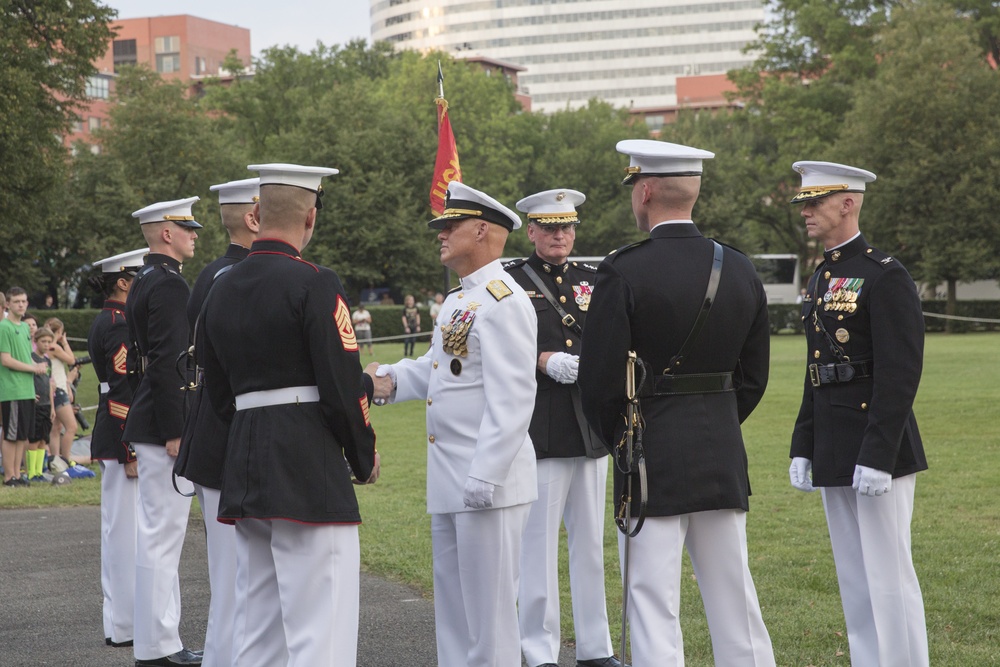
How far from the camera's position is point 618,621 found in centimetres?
701

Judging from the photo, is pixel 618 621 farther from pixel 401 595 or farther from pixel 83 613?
pixel 83 613

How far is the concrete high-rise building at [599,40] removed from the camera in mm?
168250

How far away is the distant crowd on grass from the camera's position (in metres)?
13.2

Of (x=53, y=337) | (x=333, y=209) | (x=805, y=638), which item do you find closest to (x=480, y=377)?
(x=805, y=638)

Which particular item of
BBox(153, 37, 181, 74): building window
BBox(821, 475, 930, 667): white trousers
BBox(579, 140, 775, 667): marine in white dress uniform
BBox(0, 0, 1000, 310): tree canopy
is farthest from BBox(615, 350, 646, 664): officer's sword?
BBox(153, 37, 181, 74): building window

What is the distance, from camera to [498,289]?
4953 millimetres

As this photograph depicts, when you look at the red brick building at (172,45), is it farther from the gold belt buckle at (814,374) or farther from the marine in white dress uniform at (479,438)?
the gold belt buckle at (814,374)

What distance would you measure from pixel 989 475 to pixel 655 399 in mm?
9010

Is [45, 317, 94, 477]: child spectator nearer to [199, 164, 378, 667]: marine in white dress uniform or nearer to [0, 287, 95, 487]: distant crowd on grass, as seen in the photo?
[0, 287, 95, 487]: distant crowd on grass

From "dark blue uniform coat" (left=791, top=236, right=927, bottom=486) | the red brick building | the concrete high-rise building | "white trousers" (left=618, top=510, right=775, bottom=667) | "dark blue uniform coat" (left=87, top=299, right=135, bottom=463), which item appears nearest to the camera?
"white trousers" (left=618, top=510, right=775, bottom=667)

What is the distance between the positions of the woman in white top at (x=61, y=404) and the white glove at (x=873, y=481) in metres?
11.5

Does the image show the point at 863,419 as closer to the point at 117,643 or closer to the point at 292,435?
the point at 292,435

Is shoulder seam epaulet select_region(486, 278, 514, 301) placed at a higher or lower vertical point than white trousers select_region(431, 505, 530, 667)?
higher

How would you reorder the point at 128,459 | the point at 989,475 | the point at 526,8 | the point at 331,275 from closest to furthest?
the point at 331,275 < the point at 128,459 < the point at 989,475 < the point at 526,8
